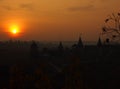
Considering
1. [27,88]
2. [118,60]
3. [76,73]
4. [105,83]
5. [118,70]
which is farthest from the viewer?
[118,60]

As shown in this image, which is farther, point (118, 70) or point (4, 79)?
point (118, 70)

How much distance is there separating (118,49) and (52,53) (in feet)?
65.4

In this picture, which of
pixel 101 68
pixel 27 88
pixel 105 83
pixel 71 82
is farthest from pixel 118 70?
pixel 71 82

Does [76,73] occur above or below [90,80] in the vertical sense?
above

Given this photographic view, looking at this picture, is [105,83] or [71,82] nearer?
[71,82]

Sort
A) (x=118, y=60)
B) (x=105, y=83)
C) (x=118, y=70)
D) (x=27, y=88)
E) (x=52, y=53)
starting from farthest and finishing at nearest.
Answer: (x=52, y=53)
(x=118, y=60)
(x=118, y=70)
(x=105, y=83)
(x=27, y=88)

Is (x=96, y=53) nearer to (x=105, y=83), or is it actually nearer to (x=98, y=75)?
(x=98, y=75)

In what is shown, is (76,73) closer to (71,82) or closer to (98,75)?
(71,82)

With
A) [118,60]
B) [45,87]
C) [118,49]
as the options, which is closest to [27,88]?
[45,87]

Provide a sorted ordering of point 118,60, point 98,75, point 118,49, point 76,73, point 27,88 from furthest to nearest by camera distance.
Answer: point 118,49 → point 118,60 → point 98,75 → point 27,88 → point 76,73

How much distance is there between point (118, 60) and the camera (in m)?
86.5

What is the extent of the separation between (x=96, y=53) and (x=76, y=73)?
7844 cm

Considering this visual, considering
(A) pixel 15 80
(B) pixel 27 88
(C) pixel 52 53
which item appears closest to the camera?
(A) pixel 15 80

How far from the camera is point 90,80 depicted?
62.6 m
